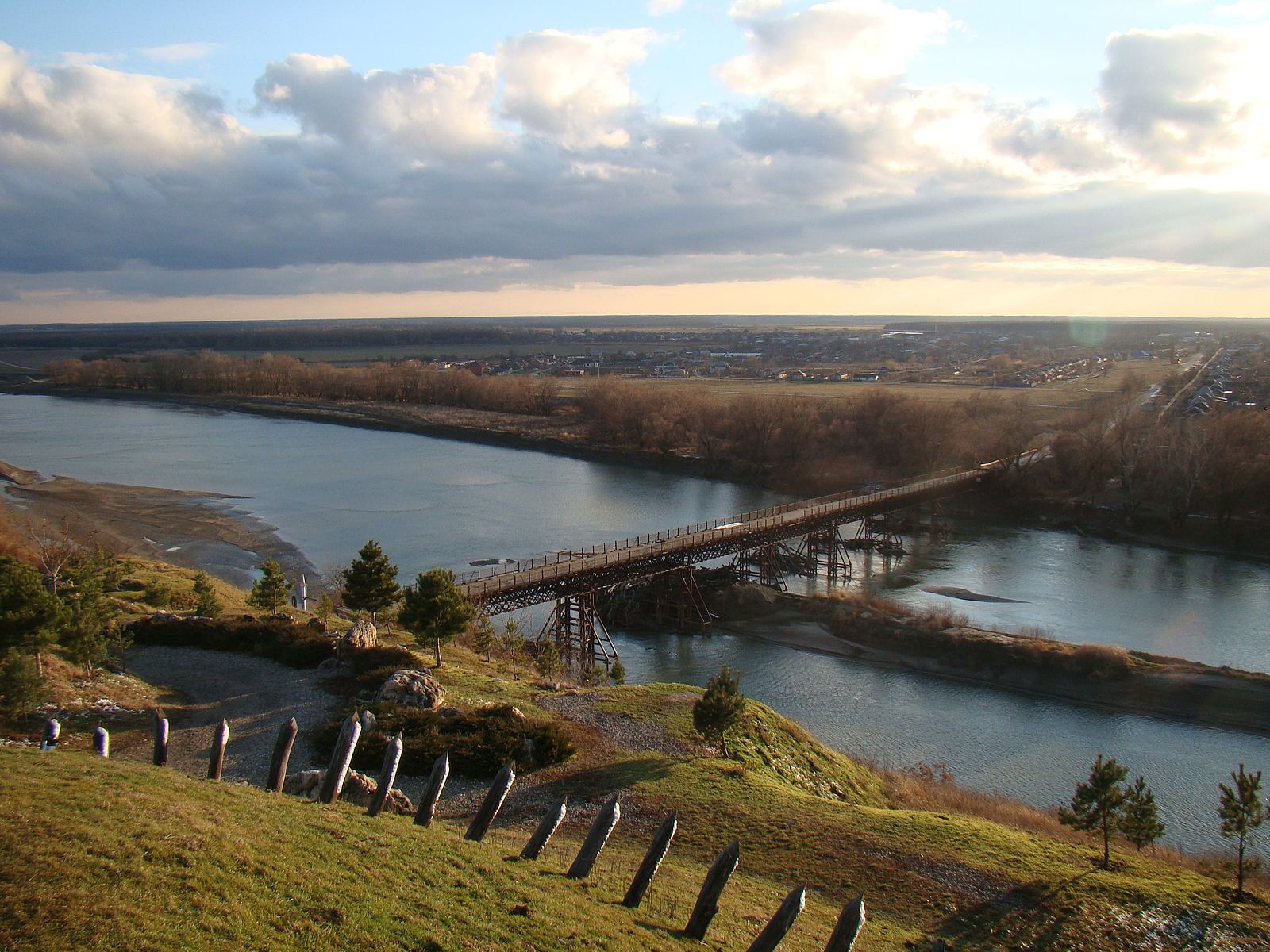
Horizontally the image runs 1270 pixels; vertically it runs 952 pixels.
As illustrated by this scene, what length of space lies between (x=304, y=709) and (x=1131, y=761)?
69.2 feet

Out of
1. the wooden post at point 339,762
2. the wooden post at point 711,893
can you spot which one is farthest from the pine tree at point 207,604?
the wooden post at point 711,893

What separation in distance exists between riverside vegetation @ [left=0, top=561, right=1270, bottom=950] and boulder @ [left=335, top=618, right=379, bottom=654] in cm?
151

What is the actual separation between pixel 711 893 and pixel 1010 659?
80.3ft

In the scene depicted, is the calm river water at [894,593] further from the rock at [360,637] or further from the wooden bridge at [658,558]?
the rock at [360,637]

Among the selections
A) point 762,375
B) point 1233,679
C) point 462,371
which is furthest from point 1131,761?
point 762,375

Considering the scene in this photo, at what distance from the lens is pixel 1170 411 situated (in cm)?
7694

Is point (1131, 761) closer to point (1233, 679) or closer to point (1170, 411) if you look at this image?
point (1233, 679)

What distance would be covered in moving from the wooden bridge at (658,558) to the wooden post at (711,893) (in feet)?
66.1

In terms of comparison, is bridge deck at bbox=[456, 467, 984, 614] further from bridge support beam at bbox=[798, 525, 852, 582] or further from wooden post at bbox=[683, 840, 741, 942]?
wooden post at bbox=[683, 840, 741, 942]

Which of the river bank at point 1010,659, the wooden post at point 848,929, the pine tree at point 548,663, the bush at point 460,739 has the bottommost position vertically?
the river bank at point 1010,659

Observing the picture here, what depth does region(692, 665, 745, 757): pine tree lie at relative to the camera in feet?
52.2

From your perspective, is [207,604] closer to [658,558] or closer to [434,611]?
[434,611]

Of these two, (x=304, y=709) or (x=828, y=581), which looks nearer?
(x=304, y=709)

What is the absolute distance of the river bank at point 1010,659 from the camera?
1055 inches
